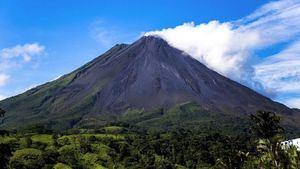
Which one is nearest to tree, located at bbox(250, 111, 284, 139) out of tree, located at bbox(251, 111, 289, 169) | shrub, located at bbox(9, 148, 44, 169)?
tree, located at bbox(251, 111, 289, 169)

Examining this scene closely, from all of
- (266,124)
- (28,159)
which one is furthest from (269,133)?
(28,159)

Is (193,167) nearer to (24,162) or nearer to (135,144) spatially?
(135,144)

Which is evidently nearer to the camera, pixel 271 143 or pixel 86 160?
pixel 271 143

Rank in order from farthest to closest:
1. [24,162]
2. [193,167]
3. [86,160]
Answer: [193,167] < [86,160] < [24,162]

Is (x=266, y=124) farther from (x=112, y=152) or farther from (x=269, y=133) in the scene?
(x=112, y=152)

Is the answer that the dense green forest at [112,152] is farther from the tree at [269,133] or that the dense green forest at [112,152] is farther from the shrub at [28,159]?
the tree at [269,133]

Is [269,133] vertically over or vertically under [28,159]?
under

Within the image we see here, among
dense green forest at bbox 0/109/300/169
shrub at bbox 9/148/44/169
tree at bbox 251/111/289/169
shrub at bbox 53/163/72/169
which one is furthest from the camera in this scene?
dense green forest at bbox 0/109/300/169

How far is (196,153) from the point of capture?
603ft

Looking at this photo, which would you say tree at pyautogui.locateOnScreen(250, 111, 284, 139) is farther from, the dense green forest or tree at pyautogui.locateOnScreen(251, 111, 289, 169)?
the dense green forest

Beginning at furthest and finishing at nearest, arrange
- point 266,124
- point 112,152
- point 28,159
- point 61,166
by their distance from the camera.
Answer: point 112,152 → point 28,159 → point 61,166 → point 266,124

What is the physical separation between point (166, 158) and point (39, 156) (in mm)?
49809

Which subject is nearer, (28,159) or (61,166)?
(61,166)

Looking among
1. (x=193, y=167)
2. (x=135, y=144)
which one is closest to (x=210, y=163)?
(x=193, y=167)
